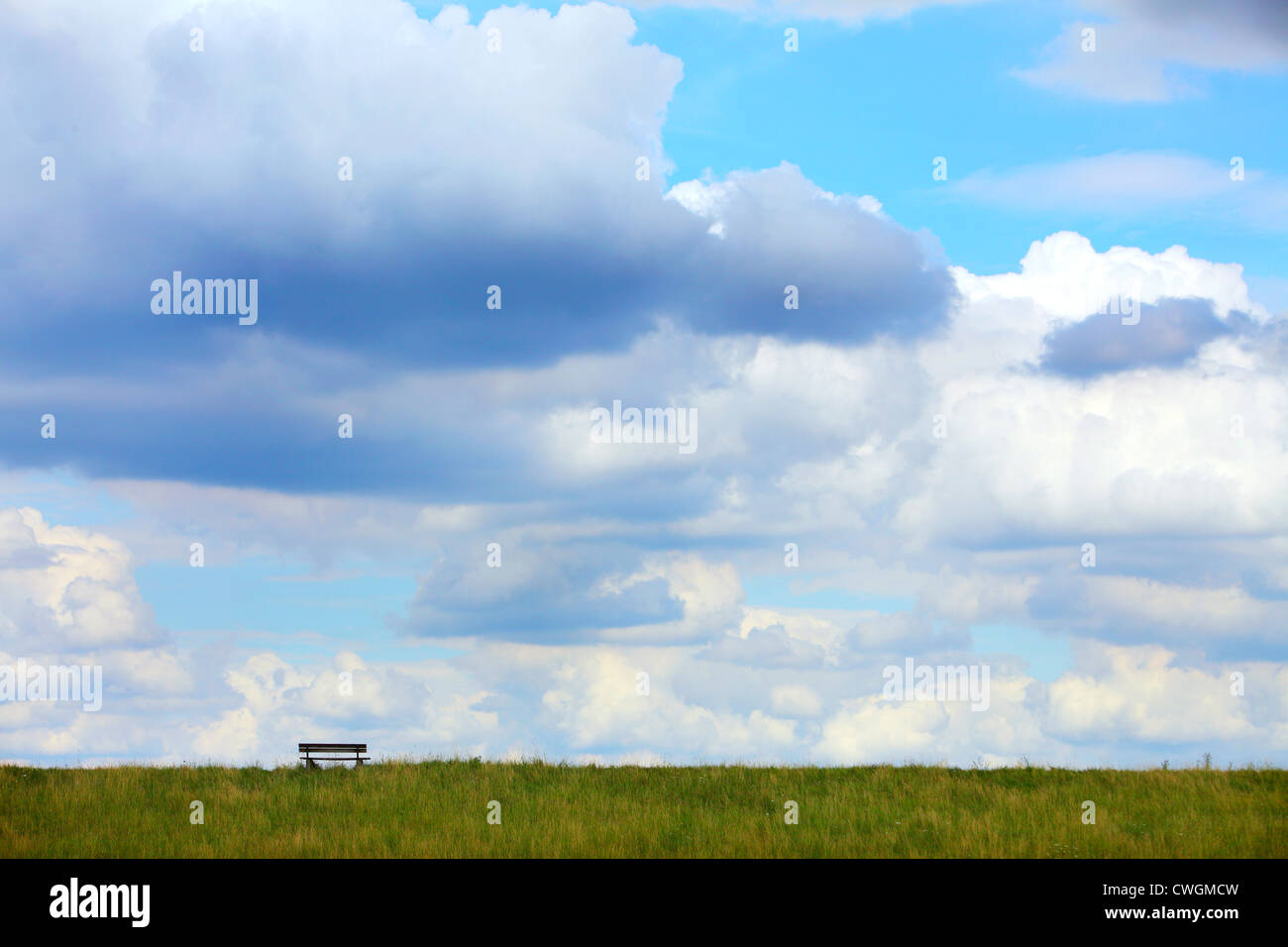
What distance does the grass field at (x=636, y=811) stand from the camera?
20.0 meters

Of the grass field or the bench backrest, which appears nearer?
the grass field

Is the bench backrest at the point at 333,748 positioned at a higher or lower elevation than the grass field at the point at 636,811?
higher

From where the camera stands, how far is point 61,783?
2606 cm

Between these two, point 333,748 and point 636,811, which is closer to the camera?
point 636,811

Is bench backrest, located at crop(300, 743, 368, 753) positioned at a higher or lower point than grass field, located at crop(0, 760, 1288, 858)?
higher

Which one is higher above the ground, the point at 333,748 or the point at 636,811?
the point at 333,748

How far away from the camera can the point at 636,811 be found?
2284 cm

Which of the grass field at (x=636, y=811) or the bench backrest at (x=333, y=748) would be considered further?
the bench backrest at (x=333, y=748)

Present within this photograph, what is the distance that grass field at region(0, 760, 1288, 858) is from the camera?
1998 centimetres
